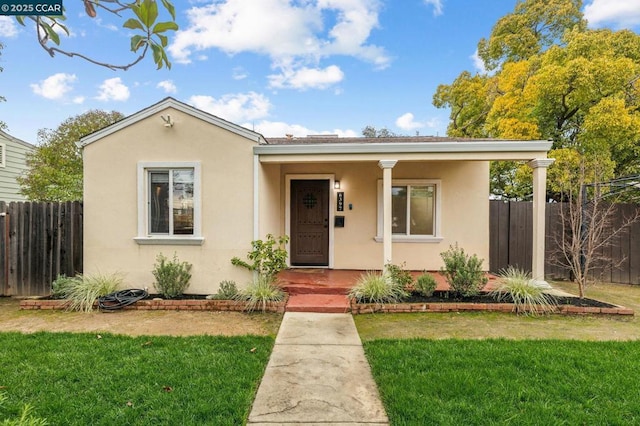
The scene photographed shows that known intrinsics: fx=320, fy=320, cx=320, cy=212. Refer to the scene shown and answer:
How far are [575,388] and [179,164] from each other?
627cm

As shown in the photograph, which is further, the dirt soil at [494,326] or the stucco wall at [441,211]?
the stucco wall at [441,211]

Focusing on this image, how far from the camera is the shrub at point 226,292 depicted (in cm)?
558

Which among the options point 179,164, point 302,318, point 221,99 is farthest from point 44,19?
point 221,99

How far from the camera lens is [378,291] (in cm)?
531

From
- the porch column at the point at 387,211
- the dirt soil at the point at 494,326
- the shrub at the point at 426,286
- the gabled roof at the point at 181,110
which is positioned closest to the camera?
the dirt soil at the point at 494,326

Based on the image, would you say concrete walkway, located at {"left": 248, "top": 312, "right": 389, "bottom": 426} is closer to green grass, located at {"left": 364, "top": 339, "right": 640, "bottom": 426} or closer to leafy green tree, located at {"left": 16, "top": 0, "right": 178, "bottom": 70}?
green grass, located at {"left": 364, "top": 339, "right": 640, "bottom": 426}

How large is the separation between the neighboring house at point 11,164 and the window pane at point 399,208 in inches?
523

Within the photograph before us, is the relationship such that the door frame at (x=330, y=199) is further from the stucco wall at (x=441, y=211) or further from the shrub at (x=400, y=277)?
the shrub at (x=400, y=277)

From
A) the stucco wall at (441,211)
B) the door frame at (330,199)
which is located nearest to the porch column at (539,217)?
the stucco wall at (441,211)

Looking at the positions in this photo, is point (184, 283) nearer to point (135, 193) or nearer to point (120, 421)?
point (135, 193)

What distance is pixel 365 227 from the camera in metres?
7.72

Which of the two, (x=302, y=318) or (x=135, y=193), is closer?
(x=302, y=318)

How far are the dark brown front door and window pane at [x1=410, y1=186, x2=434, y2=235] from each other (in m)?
2.07

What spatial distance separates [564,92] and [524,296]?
6879mm
